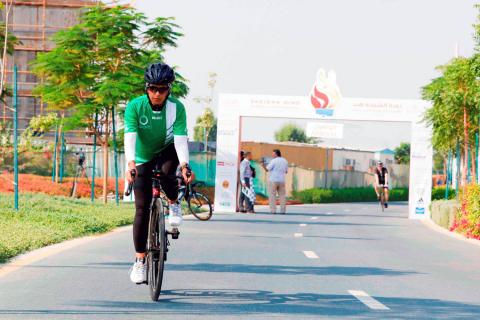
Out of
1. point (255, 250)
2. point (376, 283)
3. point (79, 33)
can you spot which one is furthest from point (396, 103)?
point (376, 283)

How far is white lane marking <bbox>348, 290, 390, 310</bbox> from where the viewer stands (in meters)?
9.13

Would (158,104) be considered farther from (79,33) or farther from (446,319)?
(79,33)

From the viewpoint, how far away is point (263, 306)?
900cm

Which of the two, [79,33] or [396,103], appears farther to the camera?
[396,103]

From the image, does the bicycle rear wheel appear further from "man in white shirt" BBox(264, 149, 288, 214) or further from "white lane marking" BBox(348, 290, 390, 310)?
"man in white shirt" BBox(264, 149, 288, 214)

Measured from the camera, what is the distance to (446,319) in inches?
336

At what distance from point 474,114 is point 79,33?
38.0 feet

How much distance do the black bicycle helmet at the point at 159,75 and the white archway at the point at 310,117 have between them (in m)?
25.2

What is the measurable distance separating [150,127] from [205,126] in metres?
65.5

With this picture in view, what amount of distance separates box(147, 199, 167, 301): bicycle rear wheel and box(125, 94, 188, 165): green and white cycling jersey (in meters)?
0.45

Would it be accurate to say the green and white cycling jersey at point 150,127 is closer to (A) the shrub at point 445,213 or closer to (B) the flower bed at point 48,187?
(A) the shrub at point 445,213

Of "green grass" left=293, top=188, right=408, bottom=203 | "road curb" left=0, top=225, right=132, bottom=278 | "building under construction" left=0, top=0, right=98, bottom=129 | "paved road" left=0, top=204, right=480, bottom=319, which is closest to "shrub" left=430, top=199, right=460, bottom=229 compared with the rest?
"paved road" left=0, top=204, right=480, bottom=319

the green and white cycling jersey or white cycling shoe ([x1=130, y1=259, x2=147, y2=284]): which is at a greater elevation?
the green and white cycling jersey

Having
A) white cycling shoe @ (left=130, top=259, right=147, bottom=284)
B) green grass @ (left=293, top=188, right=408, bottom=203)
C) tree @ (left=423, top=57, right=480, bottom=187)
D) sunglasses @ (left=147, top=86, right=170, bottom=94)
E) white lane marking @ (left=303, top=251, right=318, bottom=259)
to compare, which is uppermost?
tree @ (left=423, top=57, right=480, bottom=187)
